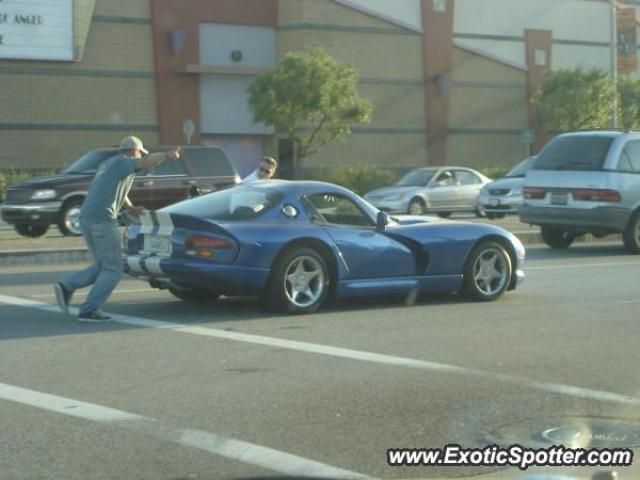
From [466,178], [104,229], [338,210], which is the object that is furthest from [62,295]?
[466,178]

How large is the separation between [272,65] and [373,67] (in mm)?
4451

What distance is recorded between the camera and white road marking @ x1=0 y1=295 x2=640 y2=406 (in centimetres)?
789

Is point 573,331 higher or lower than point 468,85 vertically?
lower

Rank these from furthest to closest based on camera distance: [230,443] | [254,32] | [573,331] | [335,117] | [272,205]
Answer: [254,32] → [335,117] → [272,205] → [573,331] → [230,443]

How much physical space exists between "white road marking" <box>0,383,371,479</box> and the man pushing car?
9.51 ft

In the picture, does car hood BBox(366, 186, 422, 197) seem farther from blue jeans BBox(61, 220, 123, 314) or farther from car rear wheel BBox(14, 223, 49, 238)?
blue jeans BBox(61, 220, 123, 314)

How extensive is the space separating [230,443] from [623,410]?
251 centimetres

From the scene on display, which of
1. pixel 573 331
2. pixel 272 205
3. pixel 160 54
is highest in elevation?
pixel 160 54

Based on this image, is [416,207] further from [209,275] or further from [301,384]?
[301,384]

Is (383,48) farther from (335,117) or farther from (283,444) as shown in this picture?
(283,444)

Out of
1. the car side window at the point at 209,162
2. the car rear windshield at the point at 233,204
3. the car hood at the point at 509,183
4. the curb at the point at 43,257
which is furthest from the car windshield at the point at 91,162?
the car rear windshield at the point at 233,204

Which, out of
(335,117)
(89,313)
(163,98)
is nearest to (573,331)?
(89,313)

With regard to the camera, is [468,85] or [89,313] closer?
[89,313]

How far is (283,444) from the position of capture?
6.54 m
